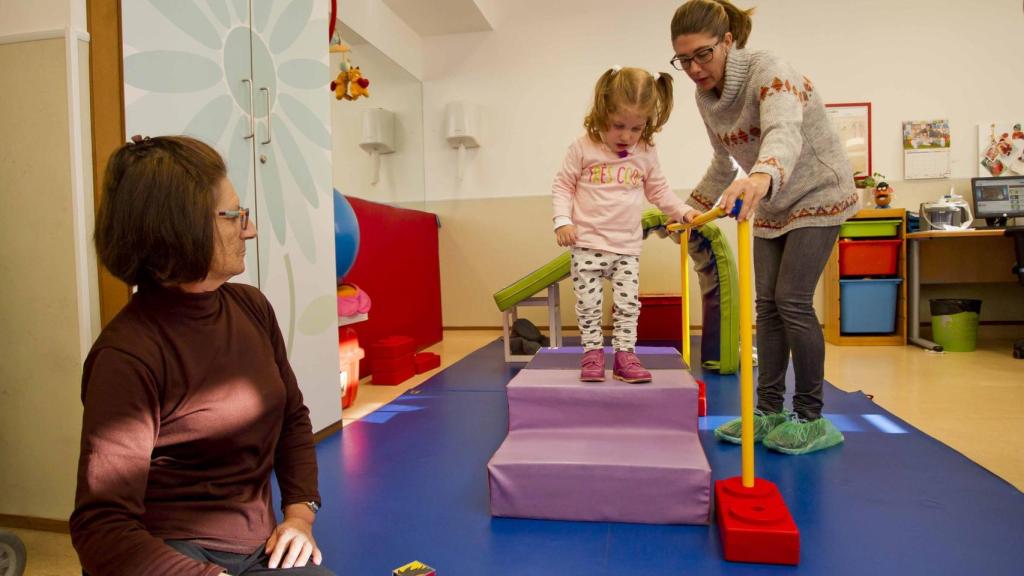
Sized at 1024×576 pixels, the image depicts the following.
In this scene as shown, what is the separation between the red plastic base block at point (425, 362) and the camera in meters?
3.97

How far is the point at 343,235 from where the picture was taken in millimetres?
2883

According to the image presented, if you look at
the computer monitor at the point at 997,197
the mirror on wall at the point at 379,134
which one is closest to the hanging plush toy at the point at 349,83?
the mirror on wall at the point at 379,134

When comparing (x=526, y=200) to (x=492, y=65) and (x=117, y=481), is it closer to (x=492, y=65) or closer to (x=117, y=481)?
(x=492, y=65)

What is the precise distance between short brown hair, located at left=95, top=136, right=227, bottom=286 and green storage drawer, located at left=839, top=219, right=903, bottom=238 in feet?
15.8

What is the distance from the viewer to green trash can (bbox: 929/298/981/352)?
443cm

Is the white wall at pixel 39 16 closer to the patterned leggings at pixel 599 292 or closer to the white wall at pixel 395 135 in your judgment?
the patterned leggings at pixel 599 292

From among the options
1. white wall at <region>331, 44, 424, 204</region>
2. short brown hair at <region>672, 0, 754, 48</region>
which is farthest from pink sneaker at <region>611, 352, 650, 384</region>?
white wall at <region>331, 44, 424, 204</region>

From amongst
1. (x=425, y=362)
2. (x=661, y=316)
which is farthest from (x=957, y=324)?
(x=425, y=362)

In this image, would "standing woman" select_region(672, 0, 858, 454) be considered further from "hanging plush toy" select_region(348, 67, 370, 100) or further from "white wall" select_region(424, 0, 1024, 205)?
"white wall" select_region(424, 0, 1024, 205)

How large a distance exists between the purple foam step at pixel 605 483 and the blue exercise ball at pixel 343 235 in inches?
57.0

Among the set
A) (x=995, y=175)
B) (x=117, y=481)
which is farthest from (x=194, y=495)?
(x=995, y=175)

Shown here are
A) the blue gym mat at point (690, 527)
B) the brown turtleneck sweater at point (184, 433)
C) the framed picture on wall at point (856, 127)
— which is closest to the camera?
the brown turtleneck sweater at point (184, 433)

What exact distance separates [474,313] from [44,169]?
14.2 ft

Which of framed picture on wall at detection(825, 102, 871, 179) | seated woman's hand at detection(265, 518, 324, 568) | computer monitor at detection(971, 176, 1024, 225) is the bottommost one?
seated woman's hand at detection(265, 518, 324, 568)
